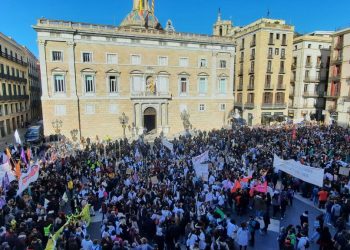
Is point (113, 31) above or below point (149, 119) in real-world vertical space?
above

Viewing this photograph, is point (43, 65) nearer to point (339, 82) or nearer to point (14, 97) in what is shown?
point (14, 97)

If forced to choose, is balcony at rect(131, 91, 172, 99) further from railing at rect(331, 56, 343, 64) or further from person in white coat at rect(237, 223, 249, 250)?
person in white coat at rect(237, 223, 249, 250)

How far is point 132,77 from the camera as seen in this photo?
31.2 meters

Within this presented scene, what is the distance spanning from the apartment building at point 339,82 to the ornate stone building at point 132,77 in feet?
47.9

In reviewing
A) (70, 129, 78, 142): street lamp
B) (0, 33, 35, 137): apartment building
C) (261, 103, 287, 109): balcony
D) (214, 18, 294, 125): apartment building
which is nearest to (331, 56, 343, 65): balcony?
(214, 18, 294, 125): apartment building

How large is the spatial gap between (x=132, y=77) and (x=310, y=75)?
1126 inches

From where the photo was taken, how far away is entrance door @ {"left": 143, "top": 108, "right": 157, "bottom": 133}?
3281cm

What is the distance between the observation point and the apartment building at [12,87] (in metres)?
33.8

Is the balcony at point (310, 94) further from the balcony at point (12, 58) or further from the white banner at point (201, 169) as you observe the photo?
the balcony at point (12, 58)

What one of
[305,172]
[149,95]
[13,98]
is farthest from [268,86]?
[13,98]

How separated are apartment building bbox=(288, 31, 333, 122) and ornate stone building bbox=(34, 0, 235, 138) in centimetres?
1364

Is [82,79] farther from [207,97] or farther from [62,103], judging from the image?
[207,97]

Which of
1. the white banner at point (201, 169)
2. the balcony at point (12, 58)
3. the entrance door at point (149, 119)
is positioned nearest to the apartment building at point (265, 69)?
the entrance door at point (149, 119)

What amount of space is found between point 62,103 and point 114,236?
937 inches
